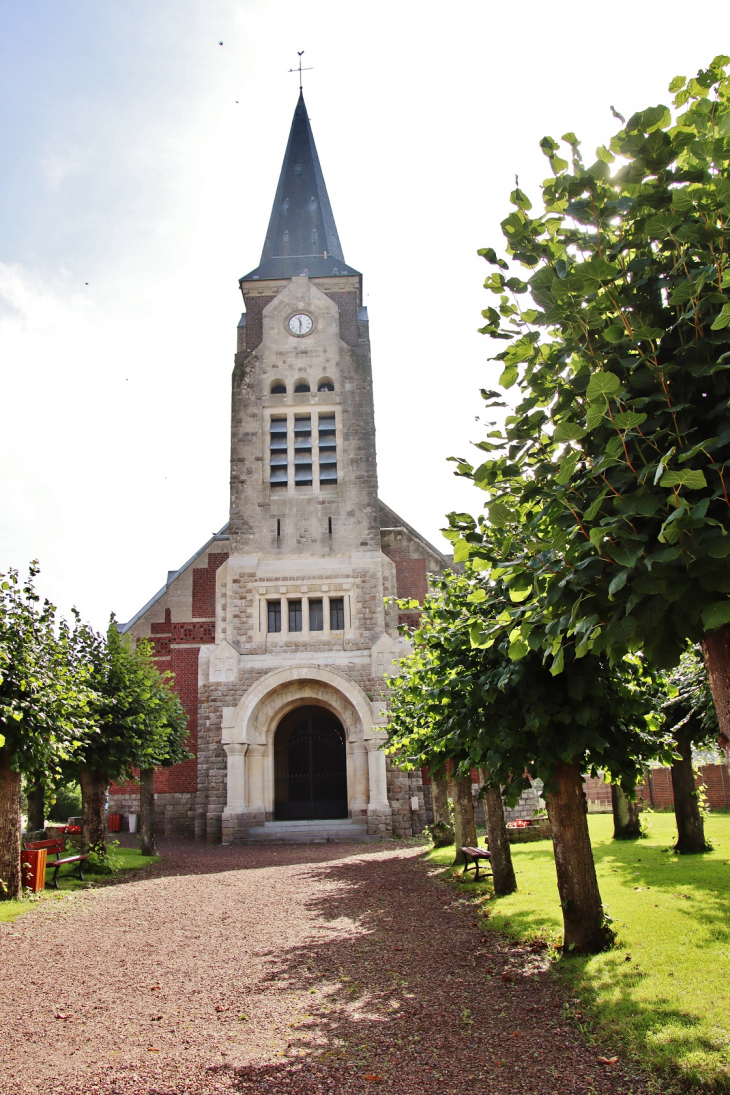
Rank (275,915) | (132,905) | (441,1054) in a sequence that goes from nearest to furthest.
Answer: (441,1054) → (275,915) → (132,905)

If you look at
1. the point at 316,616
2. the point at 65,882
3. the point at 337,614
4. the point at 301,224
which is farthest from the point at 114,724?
the point at 301,224

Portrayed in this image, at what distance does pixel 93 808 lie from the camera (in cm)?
1598

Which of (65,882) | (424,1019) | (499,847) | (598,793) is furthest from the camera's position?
(598,793)

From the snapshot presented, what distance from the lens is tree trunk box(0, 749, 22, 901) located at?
38.6ft

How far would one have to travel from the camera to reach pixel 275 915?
10.9m

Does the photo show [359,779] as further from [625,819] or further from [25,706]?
[25,706]

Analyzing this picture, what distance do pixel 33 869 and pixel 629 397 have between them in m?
12.6

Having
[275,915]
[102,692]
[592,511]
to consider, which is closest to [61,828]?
[102,692]

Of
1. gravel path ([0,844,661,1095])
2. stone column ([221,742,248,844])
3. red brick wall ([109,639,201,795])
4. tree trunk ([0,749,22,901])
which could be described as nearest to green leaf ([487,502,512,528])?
gravel path ([0,844,661,1095])

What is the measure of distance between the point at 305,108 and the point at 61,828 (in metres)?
31.2

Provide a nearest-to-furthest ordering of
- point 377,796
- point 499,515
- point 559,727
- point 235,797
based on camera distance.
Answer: point 499,515 → point 559,727 → point 377,796 → point 235,797

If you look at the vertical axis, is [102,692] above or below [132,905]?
above

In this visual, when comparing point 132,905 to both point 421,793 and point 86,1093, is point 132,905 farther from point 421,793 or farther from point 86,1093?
point 421,793

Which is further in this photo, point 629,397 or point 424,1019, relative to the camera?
point 424,1019
